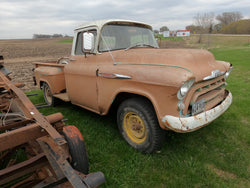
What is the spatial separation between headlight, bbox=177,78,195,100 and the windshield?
1.52 meters

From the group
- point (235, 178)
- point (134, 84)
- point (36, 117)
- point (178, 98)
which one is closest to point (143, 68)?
point (134, 84)

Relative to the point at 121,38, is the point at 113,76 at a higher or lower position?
lower

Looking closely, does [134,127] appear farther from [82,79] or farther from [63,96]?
[63,96]

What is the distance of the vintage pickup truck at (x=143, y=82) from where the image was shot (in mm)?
2148

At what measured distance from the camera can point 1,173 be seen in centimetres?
162

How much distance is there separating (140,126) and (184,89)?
92 centimetres

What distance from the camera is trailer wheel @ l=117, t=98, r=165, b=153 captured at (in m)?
2.44

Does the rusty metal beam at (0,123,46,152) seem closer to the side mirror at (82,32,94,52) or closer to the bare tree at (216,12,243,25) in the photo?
the side mirror at (82,32,94,52)

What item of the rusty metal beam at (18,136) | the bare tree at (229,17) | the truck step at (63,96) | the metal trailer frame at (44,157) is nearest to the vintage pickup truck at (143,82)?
the truck step at (63,96)

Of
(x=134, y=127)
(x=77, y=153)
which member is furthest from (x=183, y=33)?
(x=77, y=153)

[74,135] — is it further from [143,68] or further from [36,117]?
[143,68]

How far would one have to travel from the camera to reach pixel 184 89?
2.07 m

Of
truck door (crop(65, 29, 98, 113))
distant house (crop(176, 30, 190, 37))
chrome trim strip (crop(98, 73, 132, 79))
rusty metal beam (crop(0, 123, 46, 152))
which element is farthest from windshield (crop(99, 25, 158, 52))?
distant house (crop(176, 30, 190, 37))

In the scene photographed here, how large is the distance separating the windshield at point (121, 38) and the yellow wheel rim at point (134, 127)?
4.07 feet
